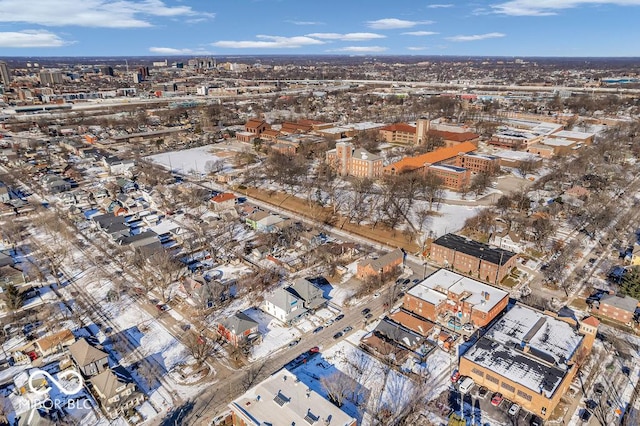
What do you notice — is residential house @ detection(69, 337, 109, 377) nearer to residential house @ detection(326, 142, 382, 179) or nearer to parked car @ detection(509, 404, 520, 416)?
parked car @ detection(509, 404, 520, 416)

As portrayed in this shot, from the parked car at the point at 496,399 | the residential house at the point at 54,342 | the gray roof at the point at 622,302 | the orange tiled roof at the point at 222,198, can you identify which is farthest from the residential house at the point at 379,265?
the residential house at the point at 54,342

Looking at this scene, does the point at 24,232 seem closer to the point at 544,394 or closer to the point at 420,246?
the point at 420,246

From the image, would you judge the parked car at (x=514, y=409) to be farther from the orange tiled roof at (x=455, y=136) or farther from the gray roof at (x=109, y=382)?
the orange tiled roof at (x=455, y=136)

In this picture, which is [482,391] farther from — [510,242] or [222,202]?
[222,202]

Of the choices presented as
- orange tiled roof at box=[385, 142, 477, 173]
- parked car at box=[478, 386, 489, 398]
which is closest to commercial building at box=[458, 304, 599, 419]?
parked car at box=[478, 386, 489, 398]

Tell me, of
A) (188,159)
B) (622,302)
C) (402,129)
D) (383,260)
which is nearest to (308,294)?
(383,260)
